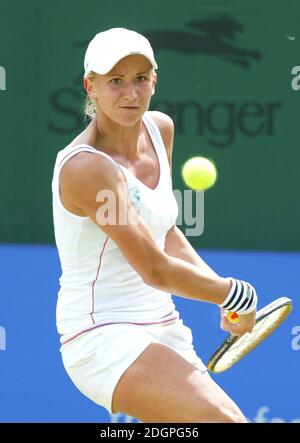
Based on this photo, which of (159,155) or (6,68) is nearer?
(159,155)

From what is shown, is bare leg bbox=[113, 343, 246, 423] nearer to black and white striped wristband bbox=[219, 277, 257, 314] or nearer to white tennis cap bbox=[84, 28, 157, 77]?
black and white striped wristband bbox=[219, 277, 257, 314]

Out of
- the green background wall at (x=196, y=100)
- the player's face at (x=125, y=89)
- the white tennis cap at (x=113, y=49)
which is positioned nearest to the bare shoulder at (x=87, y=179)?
the player's face at (x=125, y=89)

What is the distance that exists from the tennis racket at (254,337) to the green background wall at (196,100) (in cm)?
177

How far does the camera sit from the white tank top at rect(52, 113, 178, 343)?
3451 mm

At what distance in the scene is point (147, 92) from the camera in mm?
3504

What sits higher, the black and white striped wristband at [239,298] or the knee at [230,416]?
the black and white striped wristband at [239,298]

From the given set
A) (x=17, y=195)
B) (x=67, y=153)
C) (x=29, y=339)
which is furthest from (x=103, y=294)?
(x=17, y=195)

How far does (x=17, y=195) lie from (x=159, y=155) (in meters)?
2.11

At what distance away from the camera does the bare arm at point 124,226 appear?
3336 mm

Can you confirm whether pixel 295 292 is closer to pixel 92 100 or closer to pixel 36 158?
pixel 36 158

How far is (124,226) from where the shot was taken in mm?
3330

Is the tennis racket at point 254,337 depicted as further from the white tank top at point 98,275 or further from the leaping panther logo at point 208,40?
the leaping panther logo at point 208,40

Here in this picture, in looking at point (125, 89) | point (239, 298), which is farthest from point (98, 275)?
point (125, 89)

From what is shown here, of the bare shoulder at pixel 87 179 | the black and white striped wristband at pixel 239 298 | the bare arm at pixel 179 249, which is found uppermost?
the bare shoulder at pixel 87 179
